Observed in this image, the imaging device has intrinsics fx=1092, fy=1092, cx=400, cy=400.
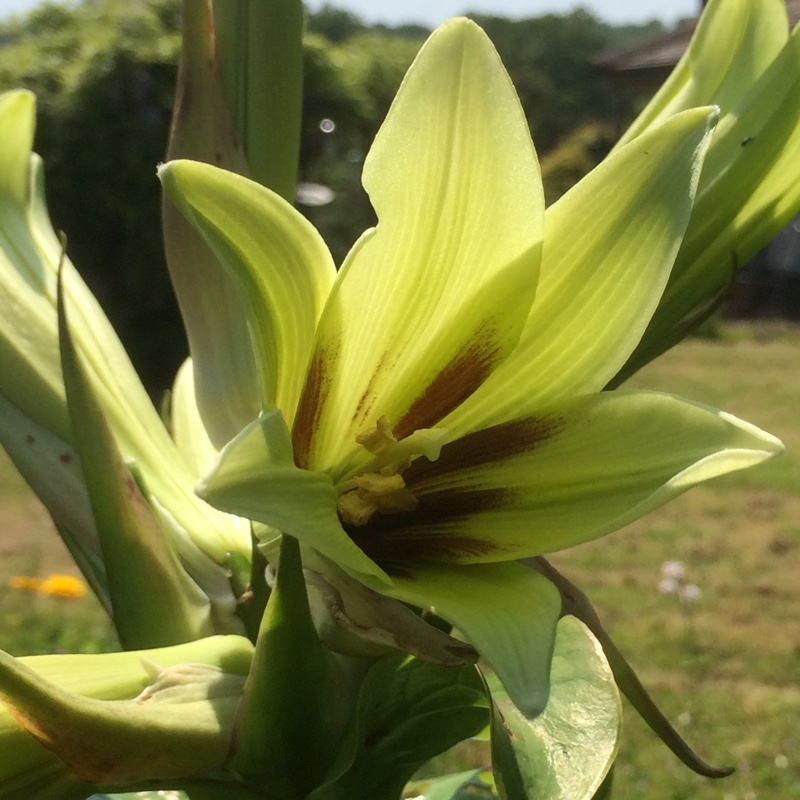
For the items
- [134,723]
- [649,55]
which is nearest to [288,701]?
[134,723]

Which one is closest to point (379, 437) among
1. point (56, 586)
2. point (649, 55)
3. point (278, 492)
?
point (278, 492)

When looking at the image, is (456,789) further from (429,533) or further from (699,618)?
(699,618)

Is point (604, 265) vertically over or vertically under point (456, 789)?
over

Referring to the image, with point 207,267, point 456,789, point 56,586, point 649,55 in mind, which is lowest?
point 56,586

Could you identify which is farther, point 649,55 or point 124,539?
point 649,55

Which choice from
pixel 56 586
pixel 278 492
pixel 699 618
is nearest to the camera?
pixel 278 492

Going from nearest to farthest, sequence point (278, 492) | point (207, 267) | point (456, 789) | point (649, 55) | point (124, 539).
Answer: point (278, 492) → point (124, 539) → point (207, 267) → point (456, 789) → point (649, 55)

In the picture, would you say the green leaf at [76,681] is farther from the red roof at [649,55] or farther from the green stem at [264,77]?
the red roof at [649,55]
